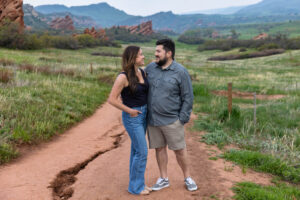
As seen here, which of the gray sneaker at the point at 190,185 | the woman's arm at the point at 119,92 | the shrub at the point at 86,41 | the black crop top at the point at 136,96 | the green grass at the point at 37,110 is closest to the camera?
the woman's arm at the point at 119,92

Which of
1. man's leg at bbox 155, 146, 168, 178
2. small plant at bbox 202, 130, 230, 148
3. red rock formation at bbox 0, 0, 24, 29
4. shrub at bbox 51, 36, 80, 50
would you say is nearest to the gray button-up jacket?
man's leg at bbox 155, 146, 168, 178

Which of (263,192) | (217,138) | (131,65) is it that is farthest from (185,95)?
(217,138)

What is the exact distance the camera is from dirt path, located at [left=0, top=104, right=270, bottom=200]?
4191mm

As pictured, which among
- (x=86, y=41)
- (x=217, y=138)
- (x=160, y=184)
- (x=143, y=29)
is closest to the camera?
(x=160, y=184)

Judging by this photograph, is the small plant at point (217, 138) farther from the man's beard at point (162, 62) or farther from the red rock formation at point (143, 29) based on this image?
the red rock formation at point (143, 29)

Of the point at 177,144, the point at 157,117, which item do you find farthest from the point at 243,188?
the point at 157,117

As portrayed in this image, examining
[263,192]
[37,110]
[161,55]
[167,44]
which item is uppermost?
[167,44]

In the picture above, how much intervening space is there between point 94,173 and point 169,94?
86.4 inches

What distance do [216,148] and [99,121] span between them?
4.05 meters

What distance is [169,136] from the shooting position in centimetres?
390

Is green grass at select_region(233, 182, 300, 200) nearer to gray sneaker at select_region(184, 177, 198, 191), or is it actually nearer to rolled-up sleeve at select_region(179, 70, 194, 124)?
gray sneaker at select_region(184, 177, 198, 191)

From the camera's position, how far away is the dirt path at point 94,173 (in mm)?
4191

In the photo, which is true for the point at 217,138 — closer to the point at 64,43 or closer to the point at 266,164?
the point at 266,164

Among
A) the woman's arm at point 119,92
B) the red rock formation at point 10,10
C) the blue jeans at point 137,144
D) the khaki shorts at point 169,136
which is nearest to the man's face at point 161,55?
the woman's arm at point 119,92
